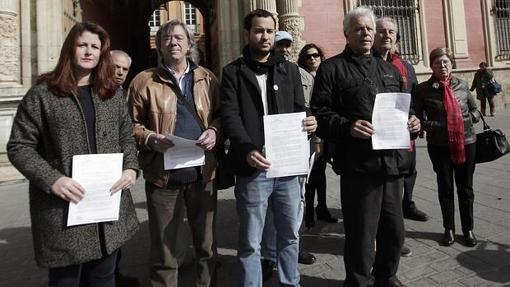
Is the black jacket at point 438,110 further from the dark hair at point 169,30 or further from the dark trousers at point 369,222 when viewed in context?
the dark hair at point 169,30

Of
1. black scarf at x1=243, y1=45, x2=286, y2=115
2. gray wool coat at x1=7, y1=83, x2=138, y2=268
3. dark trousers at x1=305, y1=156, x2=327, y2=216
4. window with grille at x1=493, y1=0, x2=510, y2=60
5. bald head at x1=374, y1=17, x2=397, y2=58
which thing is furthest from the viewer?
window with grille at x1=493, y1=0, x2=510, y2=60

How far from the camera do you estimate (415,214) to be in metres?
4.53

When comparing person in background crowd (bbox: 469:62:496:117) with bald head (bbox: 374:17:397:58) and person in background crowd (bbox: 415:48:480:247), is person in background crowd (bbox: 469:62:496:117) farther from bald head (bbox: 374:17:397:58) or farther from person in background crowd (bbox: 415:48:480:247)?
bald head (bbox: 374:17:397:58)

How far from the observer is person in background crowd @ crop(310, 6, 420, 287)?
8.66 feet

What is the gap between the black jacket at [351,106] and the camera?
2633 millimetres

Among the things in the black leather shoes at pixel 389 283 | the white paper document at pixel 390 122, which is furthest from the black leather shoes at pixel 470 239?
the white paper document at pixel 390 122

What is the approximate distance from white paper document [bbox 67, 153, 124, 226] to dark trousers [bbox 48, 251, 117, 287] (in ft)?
0.96

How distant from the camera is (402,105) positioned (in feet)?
8.66

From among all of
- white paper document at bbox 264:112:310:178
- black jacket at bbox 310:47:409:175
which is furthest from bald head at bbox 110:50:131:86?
black jacket at bbox 310:47:409:175

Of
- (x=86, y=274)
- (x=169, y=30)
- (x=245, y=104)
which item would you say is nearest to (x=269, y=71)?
(x=245, y=104)

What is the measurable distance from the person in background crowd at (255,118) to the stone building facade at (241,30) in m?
7.20

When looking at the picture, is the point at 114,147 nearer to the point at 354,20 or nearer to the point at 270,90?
the point at 270,90

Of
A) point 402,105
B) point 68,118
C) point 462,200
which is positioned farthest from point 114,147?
point 462,200

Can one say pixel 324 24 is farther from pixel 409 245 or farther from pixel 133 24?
pixel 133 24
